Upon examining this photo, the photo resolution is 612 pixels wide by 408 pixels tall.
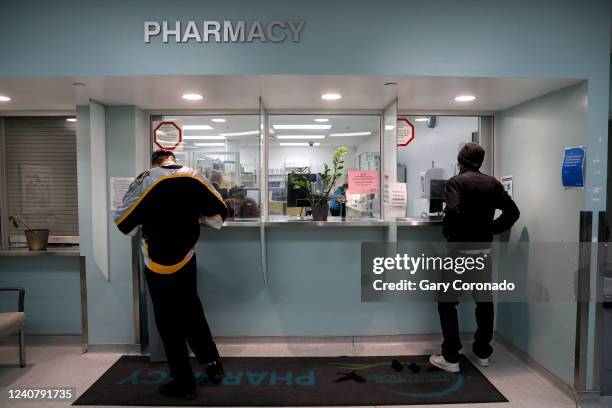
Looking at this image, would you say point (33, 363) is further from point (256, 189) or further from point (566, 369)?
point (566, 369)

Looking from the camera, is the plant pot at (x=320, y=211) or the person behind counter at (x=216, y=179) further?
the person behind counter at (x=216, y=179)

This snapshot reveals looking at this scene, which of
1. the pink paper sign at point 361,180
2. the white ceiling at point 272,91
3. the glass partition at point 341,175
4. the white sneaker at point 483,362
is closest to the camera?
the white ceiling at point 272,91

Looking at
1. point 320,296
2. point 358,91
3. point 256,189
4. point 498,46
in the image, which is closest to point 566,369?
point 320,296

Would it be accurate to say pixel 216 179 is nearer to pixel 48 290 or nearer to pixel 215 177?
pixel 215 177

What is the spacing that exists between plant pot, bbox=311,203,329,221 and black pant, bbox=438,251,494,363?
1.08 m

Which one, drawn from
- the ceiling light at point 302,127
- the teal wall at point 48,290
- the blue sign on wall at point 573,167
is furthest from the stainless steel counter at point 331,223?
the teal wall at point 48,290

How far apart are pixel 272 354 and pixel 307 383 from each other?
574 mm

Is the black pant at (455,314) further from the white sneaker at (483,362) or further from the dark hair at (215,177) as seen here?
the dark hair at (215,177)

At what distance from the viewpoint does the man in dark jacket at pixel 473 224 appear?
110 inches

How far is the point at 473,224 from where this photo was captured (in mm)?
2838

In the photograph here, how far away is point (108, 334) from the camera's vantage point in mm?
3312

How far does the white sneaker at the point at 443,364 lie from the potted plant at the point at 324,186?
1.41m

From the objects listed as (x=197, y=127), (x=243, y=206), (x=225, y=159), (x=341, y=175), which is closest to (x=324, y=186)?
(x=341, y=175)

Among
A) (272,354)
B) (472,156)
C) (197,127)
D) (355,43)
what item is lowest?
(272,354)
